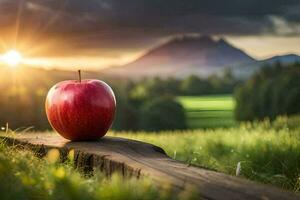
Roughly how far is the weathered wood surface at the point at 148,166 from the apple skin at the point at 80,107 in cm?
13

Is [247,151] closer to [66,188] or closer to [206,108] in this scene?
[66,188]

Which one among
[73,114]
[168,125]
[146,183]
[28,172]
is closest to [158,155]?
[73,114]

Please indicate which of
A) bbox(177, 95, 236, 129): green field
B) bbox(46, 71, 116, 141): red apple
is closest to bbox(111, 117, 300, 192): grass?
bbox(46, 71, 116, 141): red apple

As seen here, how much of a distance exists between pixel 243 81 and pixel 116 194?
3053 cm

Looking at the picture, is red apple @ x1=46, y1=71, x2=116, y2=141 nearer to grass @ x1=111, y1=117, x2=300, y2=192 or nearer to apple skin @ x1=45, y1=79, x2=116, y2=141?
apple skin @ x1=45, y1=79, x2=116, y2=141

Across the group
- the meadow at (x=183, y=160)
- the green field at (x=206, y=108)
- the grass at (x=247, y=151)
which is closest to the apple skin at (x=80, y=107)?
the meadow at (x=183, y=160)

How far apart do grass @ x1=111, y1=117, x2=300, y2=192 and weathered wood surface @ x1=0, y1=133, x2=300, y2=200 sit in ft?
4.69

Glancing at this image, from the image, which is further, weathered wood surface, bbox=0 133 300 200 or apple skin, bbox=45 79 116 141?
apple skin, bbox=45 79 116 141

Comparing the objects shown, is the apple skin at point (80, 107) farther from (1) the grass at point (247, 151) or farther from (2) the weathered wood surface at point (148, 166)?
(1) the grass at point (247, 151)

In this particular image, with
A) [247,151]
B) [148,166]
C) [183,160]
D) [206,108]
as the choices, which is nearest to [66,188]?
[148,166]

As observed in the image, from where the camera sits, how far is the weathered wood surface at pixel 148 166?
10.3ft

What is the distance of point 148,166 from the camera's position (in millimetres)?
3828

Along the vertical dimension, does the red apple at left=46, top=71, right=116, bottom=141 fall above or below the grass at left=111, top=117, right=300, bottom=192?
above

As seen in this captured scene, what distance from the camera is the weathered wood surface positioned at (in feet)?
10.3
